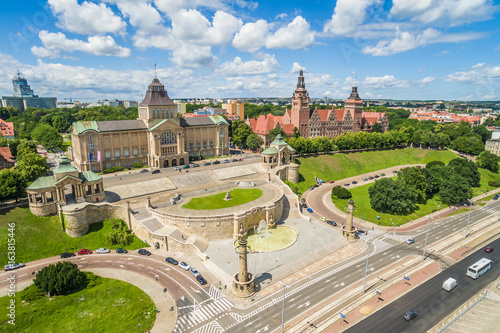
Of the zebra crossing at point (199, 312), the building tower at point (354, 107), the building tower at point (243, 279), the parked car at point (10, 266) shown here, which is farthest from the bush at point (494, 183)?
the parked car at point (10, 266)

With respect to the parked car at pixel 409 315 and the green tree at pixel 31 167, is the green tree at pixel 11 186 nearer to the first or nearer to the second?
the green tree at pixel 31 167

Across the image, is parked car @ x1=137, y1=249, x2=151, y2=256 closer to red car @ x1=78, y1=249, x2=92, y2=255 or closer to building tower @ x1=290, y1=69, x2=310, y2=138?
red car @ x1=78, y1=249, x2=92, y2=255

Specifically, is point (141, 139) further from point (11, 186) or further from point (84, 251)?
point (84, 251)

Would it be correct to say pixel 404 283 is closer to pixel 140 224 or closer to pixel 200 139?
pixel 140 224

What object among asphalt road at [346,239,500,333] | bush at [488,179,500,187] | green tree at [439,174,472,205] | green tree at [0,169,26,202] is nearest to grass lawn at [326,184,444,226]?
green tree at [439,174,472,205]

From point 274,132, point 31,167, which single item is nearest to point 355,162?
point 274,132
